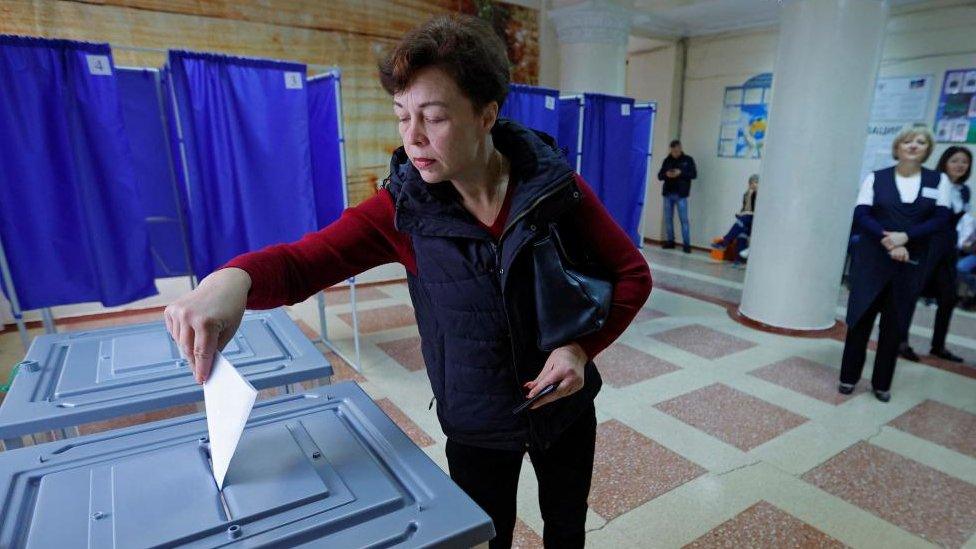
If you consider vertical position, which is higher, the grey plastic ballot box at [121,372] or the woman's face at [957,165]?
the woman's face at [957,165]

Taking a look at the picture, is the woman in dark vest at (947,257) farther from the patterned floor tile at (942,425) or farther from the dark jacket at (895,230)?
the patterned floor tile at (942,425)

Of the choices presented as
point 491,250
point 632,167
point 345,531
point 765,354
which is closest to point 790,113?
point 632,167

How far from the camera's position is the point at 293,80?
8.93ft

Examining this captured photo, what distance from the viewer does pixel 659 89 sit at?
7102 millimetres

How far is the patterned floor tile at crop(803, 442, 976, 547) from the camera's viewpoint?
1.86 meters

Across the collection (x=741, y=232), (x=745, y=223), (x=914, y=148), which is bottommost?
(x=741, y=232)

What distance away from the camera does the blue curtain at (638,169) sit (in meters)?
4.34

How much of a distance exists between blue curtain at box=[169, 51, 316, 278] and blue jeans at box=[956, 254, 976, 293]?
5248 millimetres

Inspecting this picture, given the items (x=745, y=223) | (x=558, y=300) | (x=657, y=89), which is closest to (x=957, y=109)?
(x=745, y=223)

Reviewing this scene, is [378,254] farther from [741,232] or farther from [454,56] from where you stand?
[741,232]

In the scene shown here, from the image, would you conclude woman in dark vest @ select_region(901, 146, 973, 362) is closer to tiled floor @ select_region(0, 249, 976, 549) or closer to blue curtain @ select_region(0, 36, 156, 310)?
tiled floor @ select_region(0, 249, 976, 549)

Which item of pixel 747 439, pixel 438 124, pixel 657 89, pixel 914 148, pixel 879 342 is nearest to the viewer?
pixel 438 124

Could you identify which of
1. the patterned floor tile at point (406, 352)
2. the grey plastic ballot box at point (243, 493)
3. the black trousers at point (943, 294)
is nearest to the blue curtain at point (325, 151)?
the patterned floor tile at point (406, 352)

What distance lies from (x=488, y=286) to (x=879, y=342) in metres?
2.80
